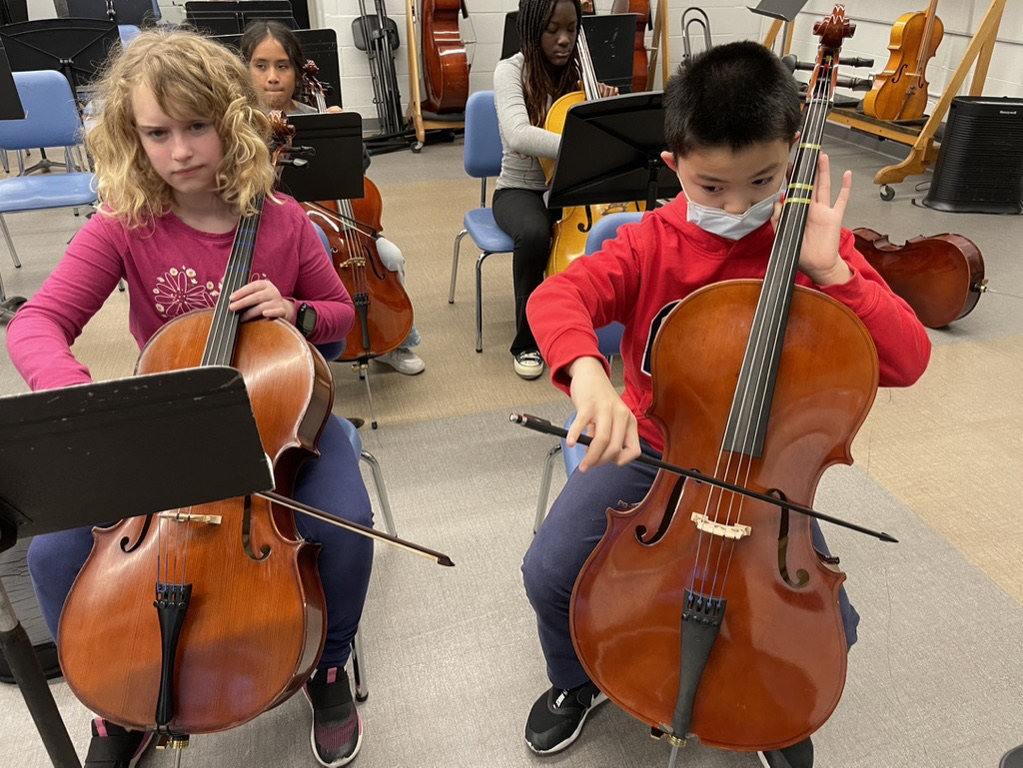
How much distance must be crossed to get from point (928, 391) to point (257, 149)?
205 cm

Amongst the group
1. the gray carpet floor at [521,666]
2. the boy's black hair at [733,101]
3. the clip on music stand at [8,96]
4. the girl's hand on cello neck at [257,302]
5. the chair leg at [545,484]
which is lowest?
the gray carpet floor at [521,666]

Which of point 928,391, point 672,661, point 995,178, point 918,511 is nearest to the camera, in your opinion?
point 672,661

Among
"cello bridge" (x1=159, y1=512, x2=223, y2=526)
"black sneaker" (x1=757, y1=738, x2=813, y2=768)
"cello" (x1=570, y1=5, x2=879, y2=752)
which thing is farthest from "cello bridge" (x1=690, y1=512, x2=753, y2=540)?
"cello bridge" (x1=159, y1=512, x2=223, y2=526)

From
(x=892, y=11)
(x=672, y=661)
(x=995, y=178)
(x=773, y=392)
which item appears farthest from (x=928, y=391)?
(x=892, y=11)

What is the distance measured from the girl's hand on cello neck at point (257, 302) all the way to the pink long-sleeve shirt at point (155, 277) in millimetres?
144

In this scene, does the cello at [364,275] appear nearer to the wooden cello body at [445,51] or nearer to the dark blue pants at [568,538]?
the dark blue pants at [568,538]

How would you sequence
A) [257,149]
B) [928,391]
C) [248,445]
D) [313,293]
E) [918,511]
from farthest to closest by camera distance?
[928,391] → [918,511] → [313,293] → [257,149] → [248,445]

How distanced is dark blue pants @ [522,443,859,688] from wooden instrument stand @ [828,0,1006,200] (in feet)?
10.8

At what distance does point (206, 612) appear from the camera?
39.2 inches

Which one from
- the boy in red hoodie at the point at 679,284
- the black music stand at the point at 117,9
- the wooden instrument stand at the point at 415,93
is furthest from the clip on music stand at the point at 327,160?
the black music stand at the point at 117,9

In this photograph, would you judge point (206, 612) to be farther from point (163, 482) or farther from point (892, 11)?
point (892, 11)

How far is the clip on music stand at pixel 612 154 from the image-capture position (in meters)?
1.81

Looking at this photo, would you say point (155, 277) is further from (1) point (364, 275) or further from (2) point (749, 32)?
(2) point (749, 32)

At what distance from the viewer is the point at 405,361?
2488 mm
